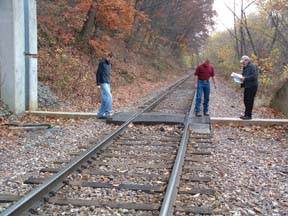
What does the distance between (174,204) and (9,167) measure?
124 inches

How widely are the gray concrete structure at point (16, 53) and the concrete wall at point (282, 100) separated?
8.85 m

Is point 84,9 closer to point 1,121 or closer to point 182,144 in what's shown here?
point 1,121

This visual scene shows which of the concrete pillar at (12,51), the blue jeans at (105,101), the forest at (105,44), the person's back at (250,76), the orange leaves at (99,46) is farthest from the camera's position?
the orange leaves at (99,46)

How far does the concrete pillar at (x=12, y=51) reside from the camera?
1066 centimetres

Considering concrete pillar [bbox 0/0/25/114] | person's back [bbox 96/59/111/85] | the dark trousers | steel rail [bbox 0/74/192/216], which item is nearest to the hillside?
person's back [bbox 96/59/111/85]

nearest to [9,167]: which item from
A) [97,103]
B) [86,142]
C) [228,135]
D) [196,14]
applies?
[86,142]

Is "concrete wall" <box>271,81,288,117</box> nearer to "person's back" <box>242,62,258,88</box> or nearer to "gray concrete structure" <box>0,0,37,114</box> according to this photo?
"person's back" <box>242,62,258,88</box>

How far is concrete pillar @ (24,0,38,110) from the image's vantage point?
11.5 metres

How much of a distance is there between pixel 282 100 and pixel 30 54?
30.0ft

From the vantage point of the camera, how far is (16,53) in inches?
426

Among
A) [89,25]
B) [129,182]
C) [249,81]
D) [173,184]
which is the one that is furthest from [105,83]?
[89,25]

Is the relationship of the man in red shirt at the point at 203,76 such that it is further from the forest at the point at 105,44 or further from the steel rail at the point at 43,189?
the steel rail at the point at 43,189

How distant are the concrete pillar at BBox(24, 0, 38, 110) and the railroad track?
434 centimetres

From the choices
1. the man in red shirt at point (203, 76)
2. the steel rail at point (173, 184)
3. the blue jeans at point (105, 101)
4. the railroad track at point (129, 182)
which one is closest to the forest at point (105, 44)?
the blue jeans at point (105, 101)
